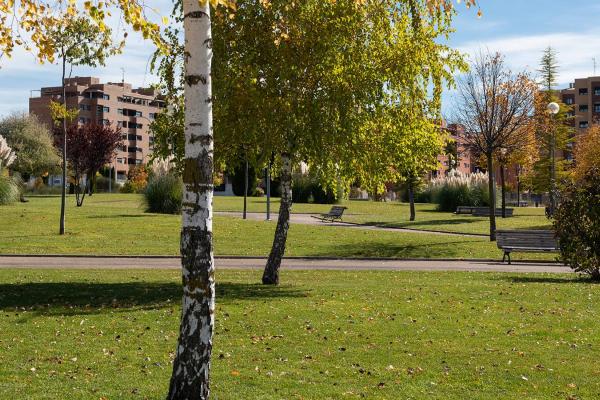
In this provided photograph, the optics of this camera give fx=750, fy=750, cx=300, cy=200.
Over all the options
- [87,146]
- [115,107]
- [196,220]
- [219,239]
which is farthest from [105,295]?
[115,107]

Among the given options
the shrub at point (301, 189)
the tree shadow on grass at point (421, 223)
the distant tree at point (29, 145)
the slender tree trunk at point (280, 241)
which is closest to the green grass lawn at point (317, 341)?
the slender tree trunk at point (280, 241)

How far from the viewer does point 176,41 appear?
16.0m

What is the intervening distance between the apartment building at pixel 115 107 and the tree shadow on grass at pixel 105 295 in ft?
365

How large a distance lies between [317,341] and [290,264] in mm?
12276

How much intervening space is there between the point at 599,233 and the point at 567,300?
4298mm

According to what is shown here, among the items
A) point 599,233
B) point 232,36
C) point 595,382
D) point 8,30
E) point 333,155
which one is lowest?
point 595,382

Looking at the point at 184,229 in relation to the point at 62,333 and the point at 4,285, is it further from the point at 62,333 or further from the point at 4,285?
the point at 4,285

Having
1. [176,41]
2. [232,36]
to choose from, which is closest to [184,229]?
[232,36]

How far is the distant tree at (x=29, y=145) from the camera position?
233ft

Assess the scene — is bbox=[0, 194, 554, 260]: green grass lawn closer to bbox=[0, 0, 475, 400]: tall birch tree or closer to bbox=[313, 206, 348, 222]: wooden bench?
bbox=[313, 206, 348, 222]: wooden bench

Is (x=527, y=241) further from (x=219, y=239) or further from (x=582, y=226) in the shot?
(x=219, y=239)

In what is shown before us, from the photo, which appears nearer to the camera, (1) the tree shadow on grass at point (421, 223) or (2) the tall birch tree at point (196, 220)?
(2) the tall birch tree at point (196, 220)

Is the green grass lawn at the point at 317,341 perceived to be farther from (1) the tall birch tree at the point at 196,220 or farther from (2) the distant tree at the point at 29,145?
(2) the distant tree at the point at 29,145

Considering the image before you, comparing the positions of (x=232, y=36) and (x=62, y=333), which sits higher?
(x=232, y=36)
